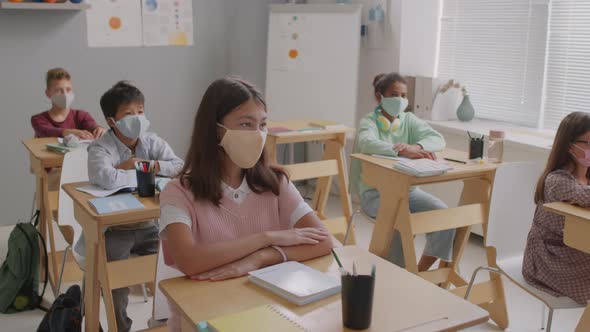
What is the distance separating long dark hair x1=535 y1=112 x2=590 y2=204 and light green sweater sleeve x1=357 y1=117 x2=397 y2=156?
85 centimetres

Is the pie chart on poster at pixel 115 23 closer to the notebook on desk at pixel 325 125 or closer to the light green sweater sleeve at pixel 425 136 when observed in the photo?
the notebook on desk at pixel 325 125

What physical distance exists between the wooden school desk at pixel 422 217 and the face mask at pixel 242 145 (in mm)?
1253

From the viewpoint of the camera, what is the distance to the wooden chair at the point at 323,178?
3939 mm

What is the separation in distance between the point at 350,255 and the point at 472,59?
3320 millimetres

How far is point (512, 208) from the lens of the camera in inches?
110

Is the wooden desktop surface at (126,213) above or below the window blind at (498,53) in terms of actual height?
below

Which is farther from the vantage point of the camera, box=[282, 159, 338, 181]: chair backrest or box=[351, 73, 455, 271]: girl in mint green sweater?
box=[282, 159, 338, 181]: chair backrest

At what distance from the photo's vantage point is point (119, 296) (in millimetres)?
2852

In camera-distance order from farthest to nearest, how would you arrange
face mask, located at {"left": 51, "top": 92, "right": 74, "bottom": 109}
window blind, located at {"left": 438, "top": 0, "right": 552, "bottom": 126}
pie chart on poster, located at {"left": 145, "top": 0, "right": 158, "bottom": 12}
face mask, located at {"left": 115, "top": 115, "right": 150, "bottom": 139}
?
pie chart on poster, located at {"left": 145, "top": 0, "right": 158, "bottom": 12} → window blind, located at {"left": 438, "top": 0, "right": 552, "bottom": 126} → face mask, located at {"left": 51, "top": 92, "right": 74, "bottom": 109} → face mask, located at {"left": 115, "top": 115, "right": 150, "bottom": 139}

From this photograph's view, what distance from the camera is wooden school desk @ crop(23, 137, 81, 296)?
3.34 meters

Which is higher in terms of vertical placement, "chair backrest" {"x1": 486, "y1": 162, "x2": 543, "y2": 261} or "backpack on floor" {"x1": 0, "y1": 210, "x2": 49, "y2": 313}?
"chair backrest" {"x1": 486, "y1": 162, "x2": 543, "y2": 261}

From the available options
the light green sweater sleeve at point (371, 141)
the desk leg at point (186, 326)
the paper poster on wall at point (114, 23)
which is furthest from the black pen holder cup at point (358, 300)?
the paper poster on wall at point (114, 23)

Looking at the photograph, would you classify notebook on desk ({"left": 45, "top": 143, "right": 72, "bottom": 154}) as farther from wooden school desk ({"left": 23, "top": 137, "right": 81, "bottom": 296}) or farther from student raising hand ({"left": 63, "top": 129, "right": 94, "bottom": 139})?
student raising hand ({"left": 63, "top": 129, "right": 94, "bottom": 139})

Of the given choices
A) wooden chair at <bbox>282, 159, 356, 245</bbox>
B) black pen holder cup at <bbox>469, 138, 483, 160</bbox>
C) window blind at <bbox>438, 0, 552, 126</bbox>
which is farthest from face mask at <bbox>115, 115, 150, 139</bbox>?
window blind at <bbox>438, 0, 552, 126</bbox>
